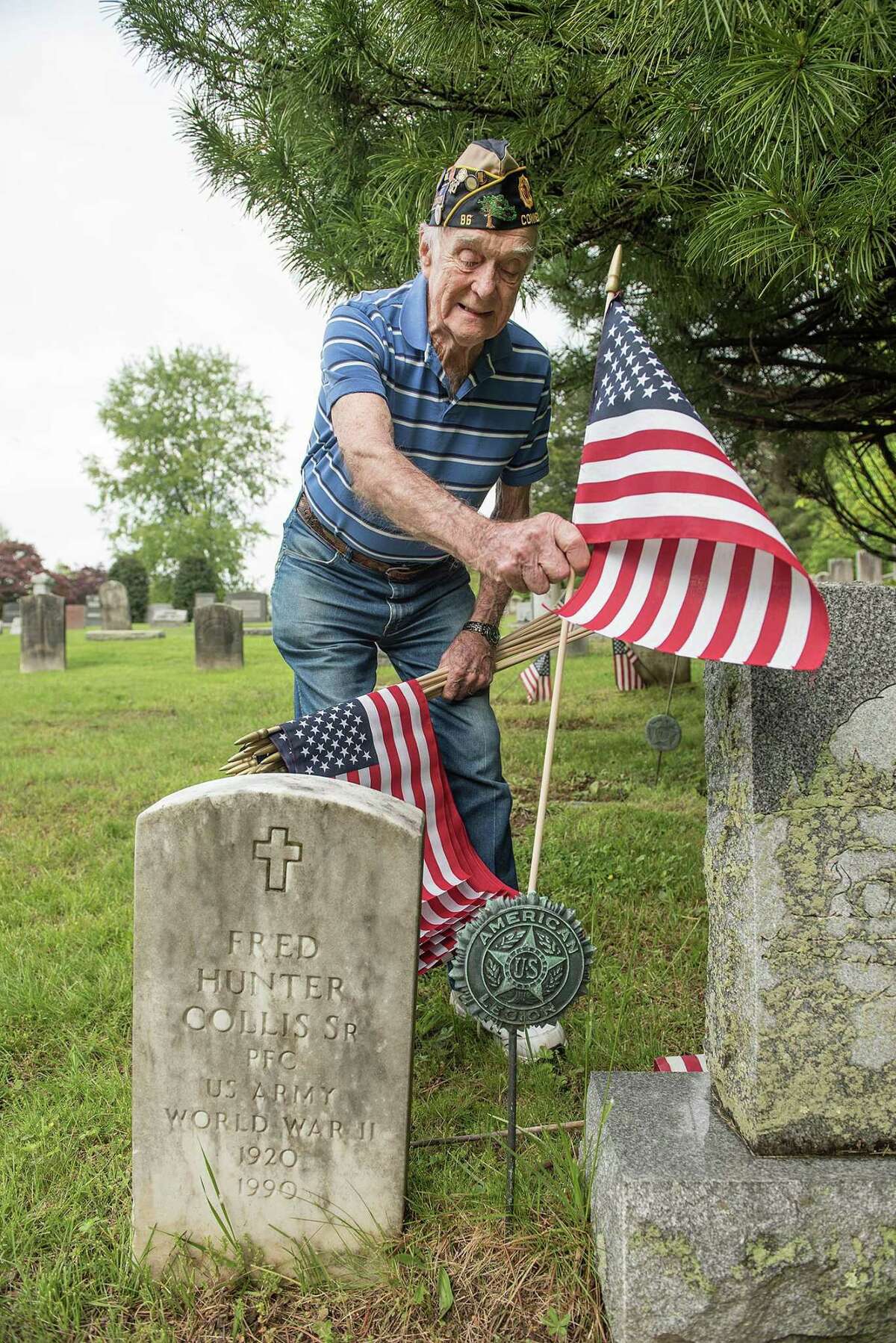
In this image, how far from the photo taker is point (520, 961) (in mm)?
2092

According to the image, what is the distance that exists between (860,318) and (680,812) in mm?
2511

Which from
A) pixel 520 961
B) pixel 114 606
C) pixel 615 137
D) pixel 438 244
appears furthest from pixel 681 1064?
pixel 114 606

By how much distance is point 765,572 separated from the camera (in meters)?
2.09

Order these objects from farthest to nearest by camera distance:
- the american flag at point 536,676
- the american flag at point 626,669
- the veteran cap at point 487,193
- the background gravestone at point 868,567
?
the background gravestone at point 868,567 → the american flag at point 626,669 → the american flag at point 536,676 → the veteran cap at point 487,193

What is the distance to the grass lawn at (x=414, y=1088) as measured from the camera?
2.08 meters

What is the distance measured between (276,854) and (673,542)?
104 centimetres

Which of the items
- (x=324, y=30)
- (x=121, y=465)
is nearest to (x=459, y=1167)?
(x=324, y=30)

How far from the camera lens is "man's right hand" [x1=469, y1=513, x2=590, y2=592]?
2152 mm

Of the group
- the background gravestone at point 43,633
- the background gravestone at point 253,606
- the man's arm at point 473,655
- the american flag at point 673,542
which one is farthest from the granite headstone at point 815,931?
the background gravestone at point 253,606

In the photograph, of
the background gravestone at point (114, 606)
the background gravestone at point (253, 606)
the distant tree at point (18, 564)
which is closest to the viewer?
the background gravestone at point (114, 606)

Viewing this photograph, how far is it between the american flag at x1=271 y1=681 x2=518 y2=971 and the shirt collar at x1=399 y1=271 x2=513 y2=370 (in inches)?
35.4

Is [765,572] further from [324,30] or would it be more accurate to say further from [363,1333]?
[324,30]

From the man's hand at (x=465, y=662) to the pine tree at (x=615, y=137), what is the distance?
1221 millimetres

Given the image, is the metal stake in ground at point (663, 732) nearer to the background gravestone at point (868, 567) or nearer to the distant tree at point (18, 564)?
the background gravestone at point (868, 567)
